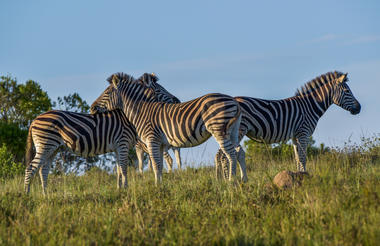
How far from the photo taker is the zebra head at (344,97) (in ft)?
41.9

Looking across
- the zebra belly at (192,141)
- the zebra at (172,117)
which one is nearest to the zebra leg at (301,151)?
the zebra at (172,117)

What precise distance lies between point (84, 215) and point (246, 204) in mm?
2961

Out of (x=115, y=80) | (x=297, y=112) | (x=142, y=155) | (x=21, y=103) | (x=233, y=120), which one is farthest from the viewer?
(x=21, y=103)

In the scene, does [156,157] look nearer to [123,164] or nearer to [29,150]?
[123,164]

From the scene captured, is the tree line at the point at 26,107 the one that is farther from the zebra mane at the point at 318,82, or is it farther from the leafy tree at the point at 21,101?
the zebra mane at the point at 318,82

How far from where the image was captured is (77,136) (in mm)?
11961

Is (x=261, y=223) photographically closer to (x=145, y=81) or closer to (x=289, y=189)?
(x=289, y=189)

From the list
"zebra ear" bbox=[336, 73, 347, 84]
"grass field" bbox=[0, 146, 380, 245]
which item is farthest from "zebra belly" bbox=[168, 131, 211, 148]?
"zebra ear" bbox=[336, 73, 347, 84]

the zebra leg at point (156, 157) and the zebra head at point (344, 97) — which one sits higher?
the zebra head at point (344, 97)

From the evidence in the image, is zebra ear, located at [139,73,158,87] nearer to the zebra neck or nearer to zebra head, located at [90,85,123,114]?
zebra head, located at [90,85,123,114]

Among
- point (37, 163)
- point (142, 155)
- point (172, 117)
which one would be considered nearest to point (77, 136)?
point (37, 163)

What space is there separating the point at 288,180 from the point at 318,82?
5.05m

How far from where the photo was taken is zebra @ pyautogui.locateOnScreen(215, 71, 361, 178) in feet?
39.0

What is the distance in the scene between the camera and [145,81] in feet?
49.7
